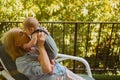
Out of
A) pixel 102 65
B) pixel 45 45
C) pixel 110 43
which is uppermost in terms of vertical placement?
pixel 45 45

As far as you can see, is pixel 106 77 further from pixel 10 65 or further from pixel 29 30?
pixel 29 30

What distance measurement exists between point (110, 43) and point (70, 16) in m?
2.26

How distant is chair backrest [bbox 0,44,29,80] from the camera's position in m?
3.05

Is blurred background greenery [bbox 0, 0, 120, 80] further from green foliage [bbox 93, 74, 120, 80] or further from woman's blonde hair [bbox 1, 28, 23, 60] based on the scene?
woman's blonde hair [bbox 1, 28, 23, 60]

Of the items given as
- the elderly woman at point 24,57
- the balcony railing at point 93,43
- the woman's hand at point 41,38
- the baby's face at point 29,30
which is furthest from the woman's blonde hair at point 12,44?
the balcony railing at point 93,43

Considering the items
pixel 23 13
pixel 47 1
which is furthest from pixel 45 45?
pixel 47 1

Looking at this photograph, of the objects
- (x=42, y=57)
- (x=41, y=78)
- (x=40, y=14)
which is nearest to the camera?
(x=42, y=57)

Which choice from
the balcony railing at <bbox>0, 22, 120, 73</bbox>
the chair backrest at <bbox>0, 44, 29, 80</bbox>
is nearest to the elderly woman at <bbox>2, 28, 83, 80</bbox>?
the chair backrest at <bbox>0, 44, 29, 80</bbox>

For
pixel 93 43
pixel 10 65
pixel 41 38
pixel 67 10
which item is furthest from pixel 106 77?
pixel 67 10

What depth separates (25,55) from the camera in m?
2.95

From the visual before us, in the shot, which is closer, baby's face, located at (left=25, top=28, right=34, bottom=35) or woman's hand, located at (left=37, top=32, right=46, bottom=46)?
woman's hand, located at (left=37, top=32, right=46, bottom=46)

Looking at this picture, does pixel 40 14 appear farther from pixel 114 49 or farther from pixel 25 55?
pixel 25 55

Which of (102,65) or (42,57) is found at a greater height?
(42,57)

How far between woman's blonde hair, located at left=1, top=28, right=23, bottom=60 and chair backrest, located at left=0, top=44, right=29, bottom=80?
145 millimetres
